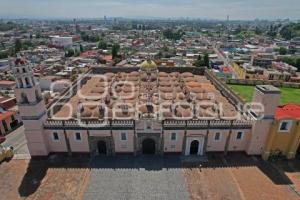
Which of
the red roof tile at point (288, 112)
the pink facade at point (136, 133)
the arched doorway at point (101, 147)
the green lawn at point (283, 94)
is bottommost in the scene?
the green lawn at point (283, 94)

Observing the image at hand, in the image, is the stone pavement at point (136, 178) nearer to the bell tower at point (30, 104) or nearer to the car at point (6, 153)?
the bell tower at point (30, 104)

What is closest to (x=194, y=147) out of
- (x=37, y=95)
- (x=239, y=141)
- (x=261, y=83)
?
(x=239, y=141)

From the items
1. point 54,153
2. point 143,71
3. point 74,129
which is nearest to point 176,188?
point 74,129

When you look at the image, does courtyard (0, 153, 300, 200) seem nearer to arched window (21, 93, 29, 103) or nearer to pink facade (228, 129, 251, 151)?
pink facade (228, 129, 251, 151)

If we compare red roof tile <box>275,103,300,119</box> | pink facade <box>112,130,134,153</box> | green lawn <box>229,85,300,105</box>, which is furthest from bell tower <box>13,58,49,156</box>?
green lawn <box>229,85,300,105</box>

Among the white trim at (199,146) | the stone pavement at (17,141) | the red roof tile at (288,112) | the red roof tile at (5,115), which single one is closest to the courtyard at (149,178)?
the white trim at (199,146)

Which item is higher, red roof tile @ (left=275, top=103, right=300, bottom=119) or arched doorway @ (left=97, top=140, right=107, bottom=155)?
red roof tile @ (left=275, top=103, right=300, bottom=119)
